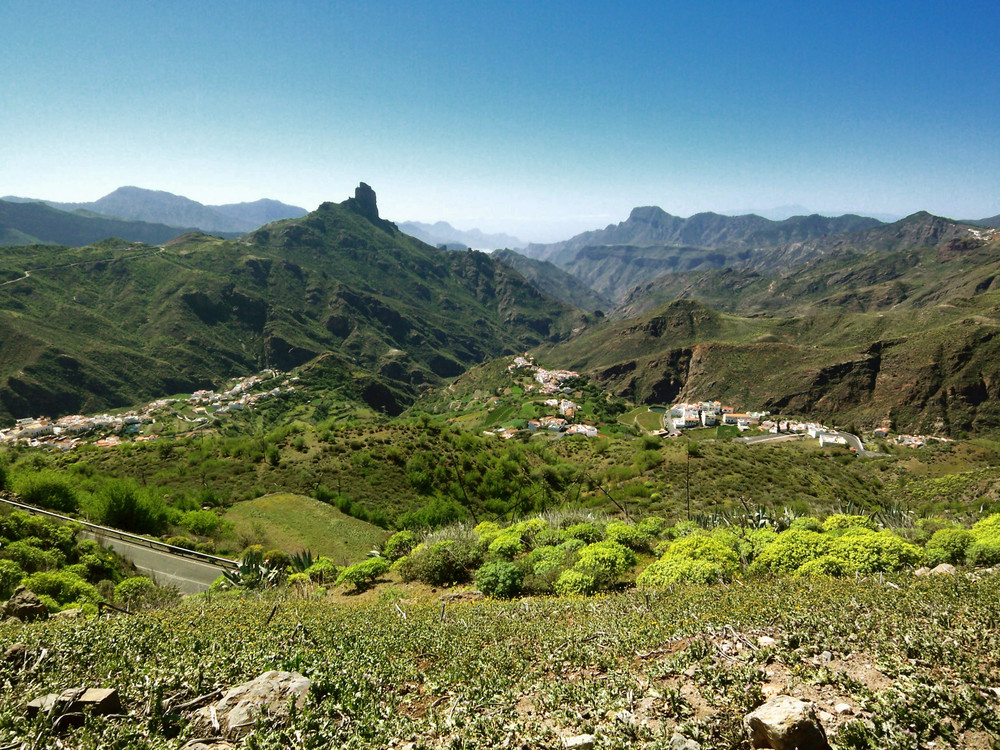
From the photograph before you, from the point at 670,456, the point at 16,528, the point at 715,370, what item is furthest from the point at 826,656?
the point at 715,370

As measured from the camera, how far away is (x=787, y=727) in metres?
3.35

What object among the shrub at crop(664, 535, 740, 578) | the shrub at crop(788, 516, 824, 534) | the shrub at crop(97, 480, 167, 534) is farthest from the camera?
the shrub at crop(97, 480, 167, 534)

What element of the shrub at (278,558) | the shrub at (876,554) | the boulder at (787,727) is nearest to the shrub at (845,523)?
the shrub at (876,554)

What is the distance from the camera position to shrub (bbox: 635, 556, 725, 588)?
27.6ft

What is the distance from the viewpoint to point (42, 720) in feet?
12.9

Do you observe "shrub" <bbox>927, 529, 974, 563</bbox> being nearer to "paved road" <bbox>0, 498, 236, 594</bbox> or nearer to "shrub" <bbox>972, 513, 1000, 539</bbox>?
"shrub" <bbox>972, 513, 1000, 539</bbox>

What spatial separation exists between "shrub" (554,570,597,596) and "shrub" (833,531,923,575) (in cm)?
458

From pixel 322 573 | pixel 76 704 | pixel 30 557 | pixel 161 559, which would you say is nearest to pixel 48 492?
pixel 161 559

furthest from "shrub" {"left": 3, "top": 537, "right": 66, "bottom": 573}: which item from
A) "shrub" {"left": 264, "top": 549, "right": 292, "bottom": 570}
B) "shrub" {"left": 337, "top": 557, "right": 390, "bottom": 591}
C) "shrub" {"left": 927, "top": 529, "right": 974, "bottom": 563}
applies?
"shrub" {"left": 927, "top": 529, "right": 974, "bottom": 563}

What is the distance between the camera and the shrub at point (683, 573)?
8422 millimetres

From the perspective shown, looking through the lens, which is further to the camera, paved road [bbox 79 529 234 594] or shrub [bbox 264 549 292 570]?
shrub [bbox 264 549 292 570]

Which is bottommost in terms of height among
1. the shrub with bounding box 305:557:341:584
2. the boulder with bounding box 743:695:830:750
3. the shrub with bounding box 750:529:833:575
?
the shrub with bounding box 305:557:341:584

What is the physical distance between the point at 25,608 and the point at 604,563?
10.3 meters

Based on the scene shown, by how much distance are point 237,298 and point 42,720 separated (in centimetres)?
18884
